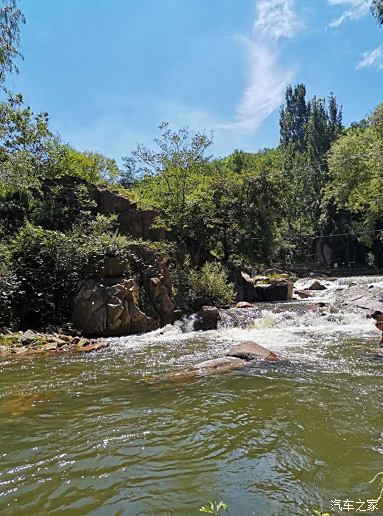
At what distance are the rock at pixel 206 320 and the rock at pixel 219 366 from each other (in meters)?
6.22

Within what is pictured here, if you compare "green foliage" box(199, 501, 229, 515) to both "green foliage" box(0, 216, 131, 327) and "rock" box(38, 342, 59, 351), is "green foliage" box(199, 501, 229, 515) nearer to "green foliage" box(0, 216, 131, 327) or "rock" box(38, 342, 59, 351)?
"rock" box(38, 342, 59, 351)

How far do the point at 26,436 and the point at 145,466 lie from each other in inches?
67.0

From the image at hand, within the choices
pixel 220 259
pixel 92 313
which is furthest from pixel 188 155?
pixel 92 313

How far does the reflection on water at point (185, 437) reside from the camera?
11.5 ft

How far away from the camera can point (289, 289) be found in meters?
25.1

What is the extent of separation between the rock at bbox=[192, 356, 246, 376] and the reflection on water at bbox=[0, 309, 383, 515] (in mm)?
374

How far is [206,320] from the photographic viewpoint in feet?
49.5

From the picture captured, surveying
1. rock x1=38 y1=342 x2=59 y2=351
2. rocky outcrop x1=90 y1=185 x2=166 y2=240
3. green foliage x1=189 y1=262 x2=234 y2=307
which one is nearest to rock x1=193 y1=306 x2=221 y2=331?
green foliage x1=189 y1=262 x2=234 y2=307

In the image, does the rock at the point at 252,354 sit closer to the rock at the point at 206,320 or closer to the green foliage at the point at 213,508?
the rock at the point at 206,320

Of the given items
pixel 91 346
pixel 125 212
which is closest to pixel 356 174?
pixel 125 212

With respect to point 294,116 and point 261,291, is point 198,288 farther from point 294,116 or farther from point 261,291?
point 294,116

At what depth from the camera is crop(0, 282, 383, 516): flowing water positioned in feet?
11.5

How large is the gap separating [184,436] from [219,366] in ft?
11.4

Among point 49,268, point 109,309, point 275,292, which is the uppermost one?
point 49,268
